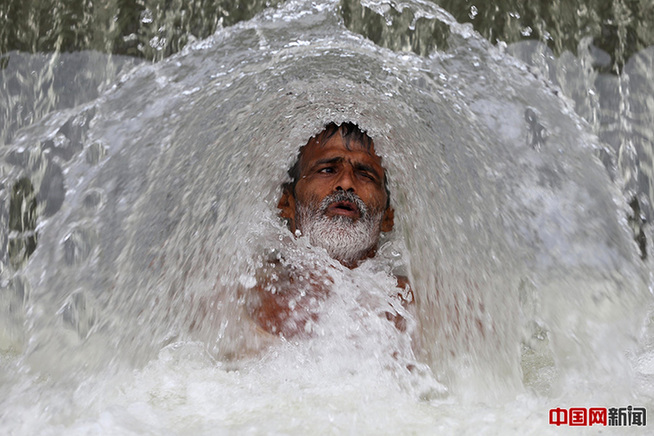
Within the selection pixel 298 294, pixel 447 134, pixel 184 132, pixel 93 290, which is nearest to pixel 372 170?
pixel 447 134

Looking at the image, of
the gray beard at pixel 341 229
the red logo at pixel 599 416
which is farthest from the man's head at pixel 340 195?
the red logo at pixel 599 416

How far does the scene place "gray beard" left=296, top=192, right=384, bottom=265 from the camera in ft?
8.54

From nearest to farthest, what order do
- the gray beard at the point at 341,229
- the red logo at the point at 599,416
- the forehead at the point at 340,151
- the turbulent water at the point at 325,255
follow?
the red logo at the point at 599,416, the turbulent water at the point at 325,255, the gray beard at the point at 341,229, the forehead at the point at 340,151

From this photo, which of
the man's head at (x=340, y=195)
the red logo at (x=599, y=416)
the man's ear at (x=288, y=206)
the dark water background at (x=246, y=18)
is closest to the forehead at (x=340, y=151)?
the man's head at (x=340, y=195)

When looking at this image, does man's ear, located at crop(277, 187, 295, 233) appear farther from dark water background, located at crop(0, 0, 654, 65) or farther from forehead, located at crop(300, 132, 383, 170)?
dark water background, located at crop(0, 0, 654, 65)

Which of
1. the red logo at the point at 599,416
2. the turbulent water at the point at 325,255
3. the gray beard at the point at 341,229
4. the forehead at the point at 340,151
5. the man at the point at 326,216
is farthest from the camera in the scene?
the forehead at the point at 340,151

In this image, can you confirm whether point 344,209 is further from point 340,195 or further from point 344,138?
point 344,138

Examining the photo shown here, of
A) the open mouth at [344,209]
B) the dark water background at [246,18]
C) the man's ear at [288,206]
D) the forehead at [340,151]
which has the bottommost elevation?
the man's ear at [288,206]

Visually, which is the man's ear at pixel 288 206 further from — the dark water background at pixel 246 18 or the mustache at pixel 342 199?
the dark water background at pixel 246 18

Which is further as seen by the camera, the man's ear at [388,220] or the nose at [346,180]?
the man's ear at [388,220]

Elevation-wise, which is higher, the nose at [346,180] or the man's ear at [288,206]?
the nose at [346,180]

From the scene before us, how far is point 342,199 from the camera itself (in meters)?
2.64

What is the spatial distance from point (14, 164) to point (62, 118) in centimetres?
27

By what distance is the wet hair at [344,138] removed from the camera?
2.81m
